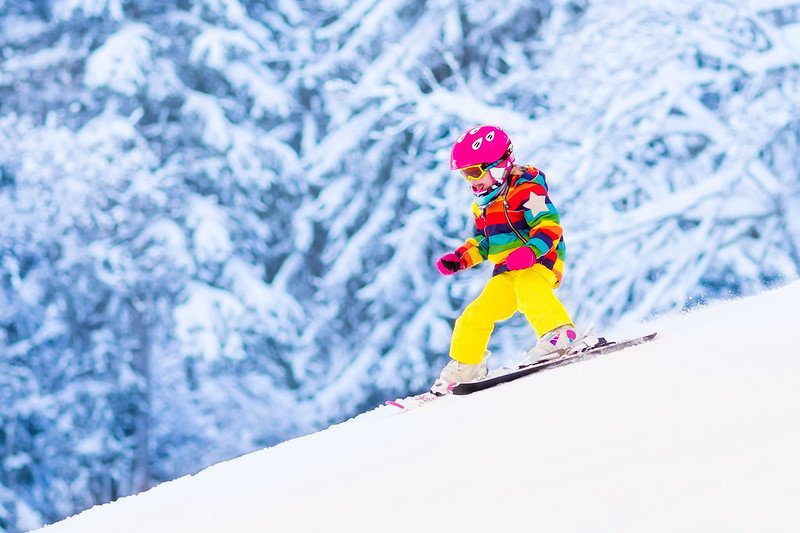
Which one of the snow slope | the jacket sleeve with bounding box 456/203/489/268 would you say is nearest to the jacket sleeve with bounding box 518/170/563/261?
the jacket sleeve with bounding box 456/203/489/268

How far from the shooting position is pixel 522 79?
11.3 m

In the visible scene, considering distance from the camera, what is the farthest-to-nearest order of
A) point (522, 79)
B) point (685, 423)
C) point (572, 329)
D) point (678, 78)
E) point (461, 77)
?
point (461, 77) < point (522, 79) < point (678, 78) < point (572, 329) < point (685, 423)

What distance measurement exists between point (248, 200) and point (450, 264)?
8.75 meters

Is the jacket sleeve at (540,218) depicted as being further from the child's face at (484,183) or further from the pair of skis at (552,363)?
the pair of skis at (552,363)

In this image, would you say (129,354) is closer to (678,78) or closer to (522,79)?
(522,79)

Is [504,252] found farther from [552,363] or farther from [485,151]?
[552,363]

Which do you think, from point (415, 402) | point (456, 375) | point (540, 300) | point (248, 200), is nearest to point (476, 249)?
point (540, 300)

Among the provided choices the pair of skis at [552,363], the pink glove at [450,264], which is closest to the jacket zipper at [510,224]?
→ the pink glove at [450,264]

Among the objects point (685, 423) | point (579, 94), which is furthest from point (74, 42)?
point (685, 423)

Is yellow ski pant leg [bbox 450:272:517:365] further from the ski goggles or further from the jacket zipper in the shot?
the ski goggles

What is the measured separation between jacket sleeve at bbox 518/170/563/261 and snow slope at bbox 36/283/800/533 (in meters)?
0.56

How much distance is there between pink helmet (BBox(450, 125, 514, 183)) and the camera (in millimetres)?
3826

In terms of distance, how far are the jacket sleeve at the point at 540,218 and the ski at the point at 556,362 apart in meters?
0.41

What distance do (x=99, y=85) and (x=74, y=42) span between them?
104 cm
